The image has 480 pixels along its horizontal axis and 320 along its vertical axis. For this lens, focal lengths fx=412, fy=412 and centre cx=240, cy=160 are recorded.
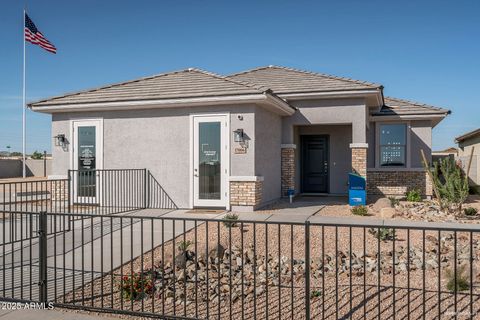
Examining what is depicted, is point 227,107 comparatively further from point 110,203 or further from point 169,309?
point 169,309

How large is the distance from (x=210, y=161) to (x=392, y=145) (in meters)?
8.66

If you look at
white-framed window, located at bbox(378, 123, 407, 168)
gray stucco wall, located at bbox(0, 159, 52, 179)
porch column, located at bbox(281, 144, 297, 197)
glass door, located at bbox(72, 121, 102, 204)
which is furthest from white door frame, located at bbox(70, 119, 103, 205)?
gray stucco wall, located at bbox(0, 159, 52, 179)

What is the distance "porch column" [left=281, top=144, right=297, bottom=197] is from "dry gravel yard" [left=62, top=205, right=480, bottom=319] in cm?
587

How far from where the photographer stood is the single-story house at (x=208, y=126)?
37.4 feet

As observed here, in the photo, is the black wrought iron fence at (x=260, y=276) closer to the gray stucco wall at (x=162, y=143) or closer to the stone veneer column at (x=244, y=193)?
the stone veneer column at (x=244, y=193)

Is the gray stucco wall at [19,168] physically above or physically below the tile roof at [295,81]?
below

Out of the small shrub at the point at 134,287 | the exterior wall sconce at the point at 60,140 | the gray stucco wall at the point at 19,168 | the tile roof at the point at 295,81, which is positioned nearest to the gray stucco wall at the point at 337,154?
the tile roof at the point at 295,81

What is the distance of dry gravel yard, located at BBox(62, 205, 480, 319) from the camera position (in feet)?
15.4

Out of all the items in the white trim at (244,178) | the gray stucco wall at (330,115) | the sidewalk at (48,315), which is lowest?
the sidewalk at (48,315)

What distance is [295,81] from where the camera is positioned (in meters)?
15.0

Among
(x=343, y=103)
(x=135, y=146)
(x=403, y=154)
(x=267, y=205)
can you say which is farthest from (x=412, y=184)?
(x=135, y=146)

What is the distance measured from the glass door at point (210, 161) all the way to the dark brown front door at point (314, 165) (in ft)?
20.3

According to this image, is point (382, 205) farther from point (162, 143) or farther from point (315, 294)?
point (315, 294)

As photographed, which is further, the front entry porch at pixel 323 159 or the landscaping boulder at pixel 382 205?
the front entry porch at pixel 323 159
